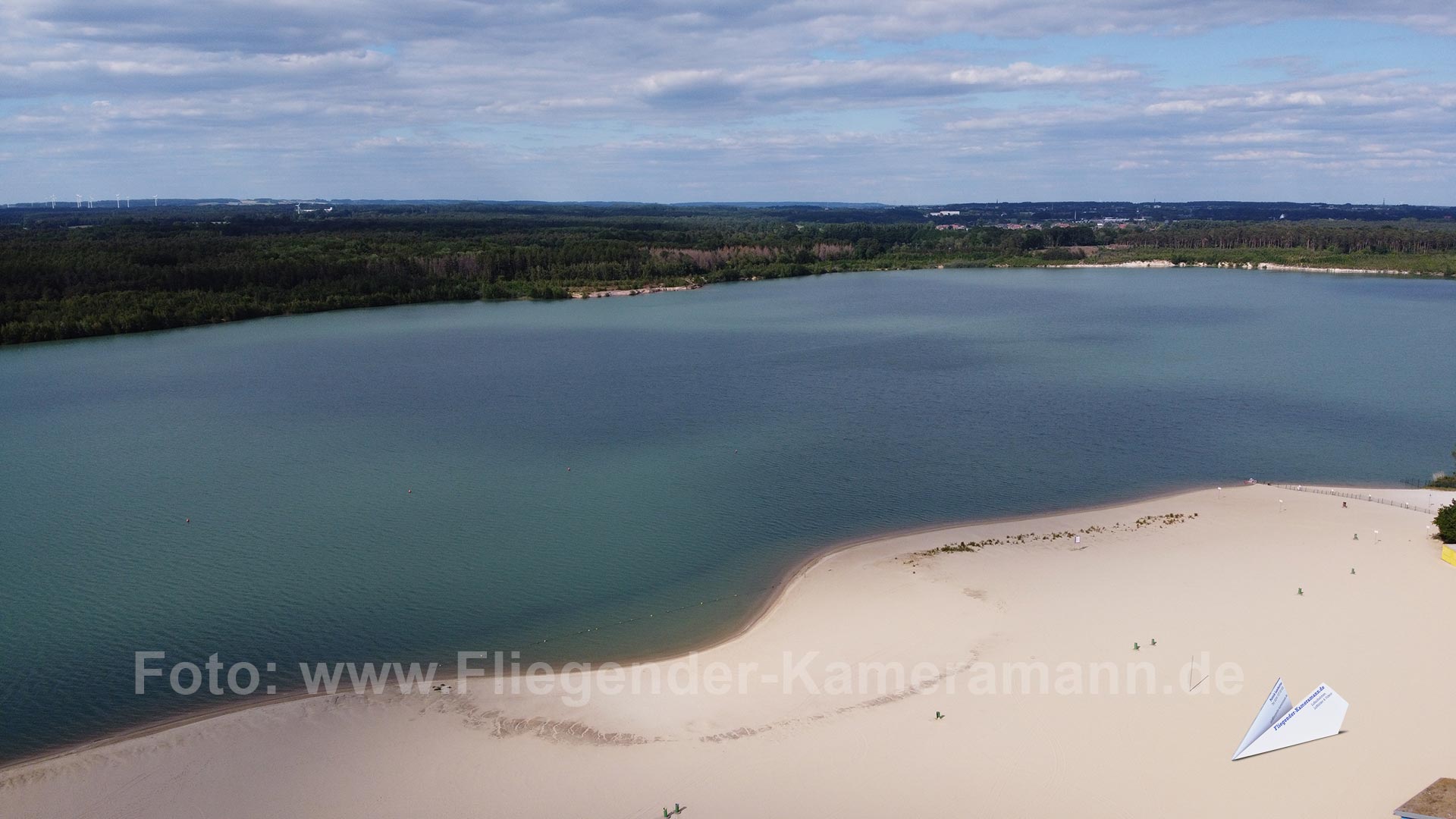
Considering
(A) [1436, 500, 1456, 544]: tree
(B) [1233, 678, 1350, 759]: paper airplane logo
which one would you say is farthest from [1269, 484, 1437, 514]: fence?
(B) [1233, 678, 1350, 759]: paper airplane logo

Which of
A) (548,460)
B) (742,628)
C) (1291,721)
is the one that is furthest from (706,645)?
(548,460)

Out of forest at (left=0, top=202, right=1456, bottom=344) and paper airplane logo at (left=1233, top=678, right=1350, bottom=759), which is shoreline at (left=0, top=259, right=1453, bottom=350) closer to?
forest at (left=0, top=202, right=1456, bottom=344)

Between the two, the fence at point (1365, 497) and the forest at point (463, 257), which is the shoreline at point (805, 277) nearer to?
the forest at point (463, 257)

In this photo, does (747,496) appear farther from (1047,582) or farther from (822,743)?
(822,743)

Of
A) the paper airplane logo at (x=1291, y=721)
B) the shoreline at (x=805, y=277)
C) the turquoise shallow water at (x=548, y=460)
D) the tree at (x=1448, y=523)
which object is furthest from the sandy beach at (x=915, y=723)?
the shoreline at (x=805, y=277)

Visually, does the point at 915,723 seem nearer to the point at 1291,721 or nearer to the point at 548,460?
the point at 1291,721

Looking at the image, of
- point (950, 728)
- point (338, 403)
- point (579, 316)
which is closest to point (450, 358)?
point (338, 403)
